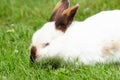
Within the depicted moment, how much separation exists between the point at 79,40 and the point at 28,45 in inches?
52.2

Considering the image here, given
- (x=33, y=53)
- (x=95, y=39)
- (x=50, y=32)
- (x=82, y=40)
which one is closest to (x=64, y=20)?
(x=50, y=32)

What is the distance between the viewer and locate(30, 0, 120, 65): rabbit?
20.0 feet

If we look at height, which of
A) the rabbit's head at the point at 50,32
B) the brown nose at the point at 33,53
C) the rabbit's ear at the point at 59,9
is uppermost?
the rabbit's ear at the point at 59,9

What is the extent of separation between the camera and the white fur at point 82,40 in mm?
6094

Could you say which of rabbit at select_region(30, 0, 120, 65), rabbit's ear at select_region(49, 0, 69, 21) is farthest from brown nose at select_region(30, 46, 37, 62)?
rabbit's ear at select_region(49, 0, 69, 21)

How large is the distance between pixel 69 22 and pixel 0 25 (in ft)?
9.65

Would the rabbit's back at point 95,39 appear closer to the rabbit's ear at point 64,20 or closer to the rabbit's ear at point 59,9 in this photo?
the rabbit's ear at point 64,20

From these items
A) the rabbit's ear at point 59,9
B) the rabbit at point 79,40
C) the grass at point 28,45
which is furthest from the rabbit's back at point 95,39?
the rabbit's ear at point 59,9

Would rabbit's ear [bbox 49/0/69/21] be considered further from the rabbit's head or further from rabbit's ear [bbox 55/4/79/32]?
rabbit's ear [bbox 55/4/79/32]

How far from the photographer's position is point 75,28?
6.32 metres

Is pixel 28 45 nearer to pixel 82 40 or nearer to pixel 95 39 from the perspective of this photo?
pixel 82 40

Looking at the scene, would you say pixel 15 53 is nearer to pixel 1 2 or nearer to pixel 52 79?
pixel 52 79

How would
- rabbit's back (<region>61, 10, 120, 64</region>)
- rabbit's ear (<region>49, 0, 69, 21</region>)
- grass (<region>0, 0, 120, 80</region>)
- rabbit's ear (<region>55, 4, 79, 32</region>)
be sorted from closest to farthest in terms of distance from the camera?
grass (<region>0, 0, 120, 80</region>) → rabbit's back (<region>61, 10, 120, 64</region>) → rabbit's ear (<region>55, 4, 79, 32</region>) → rabbit's ear (<region>49, 0, 69, 21</region>)

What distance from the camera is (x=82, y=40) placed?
6191 millimetres
